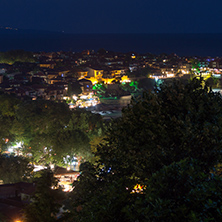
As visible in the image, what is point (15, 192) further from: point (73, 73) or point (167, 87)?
point (73, 73)

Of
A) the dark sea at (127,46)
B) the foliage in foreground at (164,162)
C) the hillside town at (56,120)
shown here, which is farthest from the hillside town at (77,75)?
the dark sea at (127,46)

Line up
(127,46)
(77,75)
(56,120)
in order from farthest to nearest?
(127,46), (77,75), (56,120)

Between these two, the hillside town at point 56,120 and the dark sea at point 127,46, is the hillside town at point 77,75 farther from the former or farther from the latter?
the dark sea at point 127,46

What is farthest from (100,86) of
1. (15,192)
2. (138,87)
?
(15,192)

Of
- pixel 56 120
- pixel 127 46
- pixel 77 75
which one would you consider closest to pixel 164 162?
pixel 56 120

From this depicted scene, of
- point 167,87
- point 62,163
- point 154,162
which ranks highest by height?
point 167,87

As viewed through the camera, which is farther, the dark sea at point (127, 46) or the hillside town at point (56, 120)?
the dark sea at point (127, 46)

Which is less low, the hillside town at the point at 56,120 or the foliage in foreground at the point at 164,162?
the foliage in foreground at the point at 164,162

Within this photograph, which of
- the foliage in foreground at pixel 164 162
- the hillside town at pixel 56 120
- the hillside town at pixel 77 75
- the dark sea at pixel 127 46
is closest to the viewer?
the foliage in foreground at pixel 164 162

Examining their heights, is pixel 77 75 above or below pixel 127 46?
Result: below

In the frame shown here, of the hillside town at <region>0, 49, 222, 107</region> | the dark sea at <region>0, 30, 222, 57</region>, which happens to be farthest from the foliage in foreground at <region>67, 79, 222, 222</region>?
the dark sea at <region>0, 30, 222, 57</region>

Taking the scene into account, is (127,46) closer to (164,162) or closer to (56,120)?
(56,120)
